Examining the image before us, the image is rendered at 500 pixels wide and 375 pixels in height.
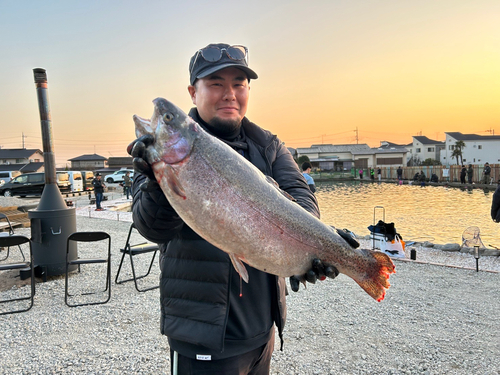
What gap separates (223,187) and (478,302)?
22.1 ft

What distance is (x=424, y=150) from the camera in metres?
83.9

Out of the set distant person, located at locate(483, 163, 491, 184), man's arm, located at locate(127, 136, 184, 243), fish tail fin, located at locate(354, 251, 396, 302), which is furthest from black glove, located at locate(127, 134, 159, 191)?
distant person, located at locate(483, 163, 491, 184)

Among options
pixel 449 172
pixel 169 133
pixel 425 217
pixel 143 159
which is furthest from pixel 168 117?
pixel 449 172

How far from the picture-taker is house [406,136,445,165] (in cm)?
8238

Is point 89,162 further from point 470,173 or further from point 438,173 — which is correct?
point 470,173

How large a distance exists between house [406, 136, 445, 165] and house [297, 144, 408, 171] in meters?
9.92

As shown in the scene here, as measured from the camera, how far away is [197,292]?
2068mm

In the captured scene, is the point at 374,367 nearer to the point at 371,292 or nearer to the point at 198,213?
the point at 371,292

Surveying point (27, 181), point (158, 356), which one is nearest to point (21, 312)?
point (158, 356)

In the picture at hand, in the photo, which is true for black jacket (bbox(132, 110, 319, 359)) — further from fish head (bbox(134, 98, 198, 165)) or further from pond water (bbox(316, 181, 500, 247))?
pond water (bbox(316, 181, 500, 247))

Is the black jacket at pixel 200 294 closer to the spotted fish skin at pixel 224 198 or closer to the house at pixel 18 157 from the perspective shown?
the spotted fish skin at pixel 224 198

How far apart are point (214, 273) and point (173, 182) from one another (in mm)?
650

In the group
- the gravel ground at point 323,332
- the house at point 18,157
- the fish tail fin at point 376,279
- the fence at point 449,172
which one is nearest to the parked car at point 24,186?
the gravel ground at point 323,332

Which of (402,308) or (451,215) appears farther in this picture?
(451,215)
